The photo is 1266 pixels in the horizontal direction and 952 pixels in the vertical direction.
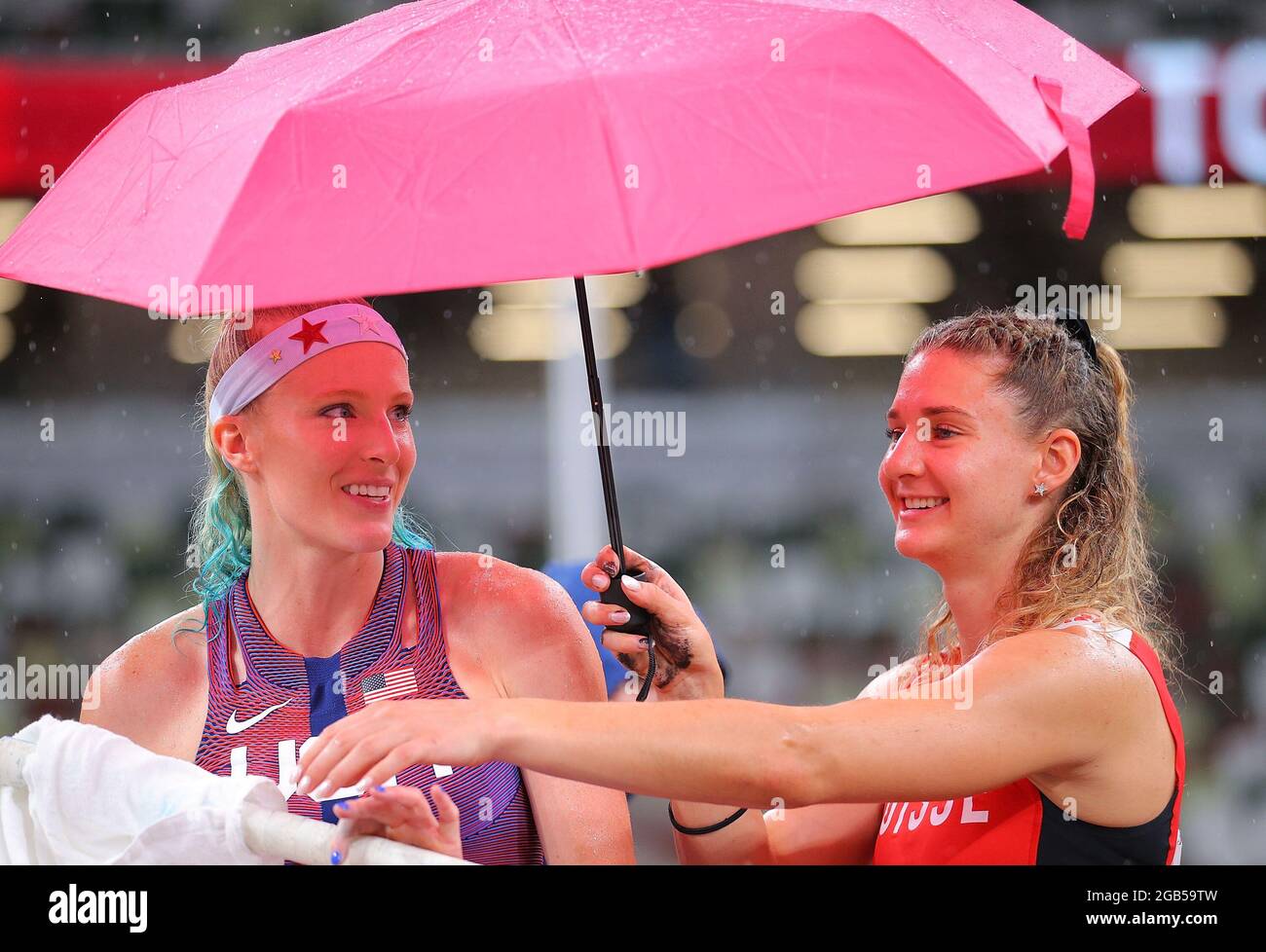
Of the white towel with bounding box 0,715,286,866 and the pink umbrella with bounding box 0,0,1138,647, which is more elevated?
the pink umbrella with bounding box 0,0,1138,647

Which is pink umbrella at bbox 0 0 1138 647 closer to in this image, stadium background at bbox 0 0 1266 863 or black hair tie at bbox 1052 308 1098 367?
black hair tie at bbox 1052 308 1098 367

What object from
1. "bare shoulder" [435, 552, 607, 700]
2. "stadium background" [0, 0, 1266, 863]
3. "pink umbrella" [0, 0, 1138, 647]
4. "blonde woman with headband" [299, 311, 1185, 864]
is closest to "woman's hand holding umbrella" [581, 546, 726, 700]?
"blonde woman with headband" [299, 311, 1185, 864]

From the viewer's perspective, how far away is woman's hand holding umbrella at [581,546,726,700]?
2381 mm

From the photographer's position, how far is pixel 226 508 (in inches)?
113

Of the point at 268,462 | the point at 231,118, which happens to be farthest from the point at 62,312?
the point at 231,118

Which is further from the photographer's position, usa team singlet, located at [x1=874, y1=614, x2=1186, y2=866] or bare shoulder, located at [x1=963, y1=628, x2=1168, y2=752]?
usa team singlet, located at [x1=874, y1=614, x2=1186, y2=866]

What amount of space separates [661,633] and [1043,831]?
0.67 metres

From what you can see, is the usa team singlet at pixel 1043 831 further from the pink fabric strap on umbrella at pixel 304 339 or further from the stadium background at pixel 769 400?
the stadium background at pixel 769 400

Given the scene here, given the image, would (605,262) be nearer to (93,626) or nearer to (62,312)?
(93,626)

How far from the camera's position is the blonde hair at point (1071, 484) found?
7.83 feet

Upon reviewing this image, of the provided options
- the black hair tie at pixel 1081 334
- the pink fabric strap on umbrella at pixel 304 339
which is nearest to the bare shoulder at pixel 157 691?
the pink fabric strap on umbrella at pixel 304 339

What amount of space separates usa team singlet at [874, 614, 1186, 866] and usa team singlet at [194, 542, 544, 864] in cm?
68

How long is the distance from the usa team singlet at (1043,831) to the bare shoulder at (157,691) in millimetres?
1239

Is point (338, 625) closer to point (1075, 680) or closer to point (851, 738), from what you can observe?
point (851, 738)
